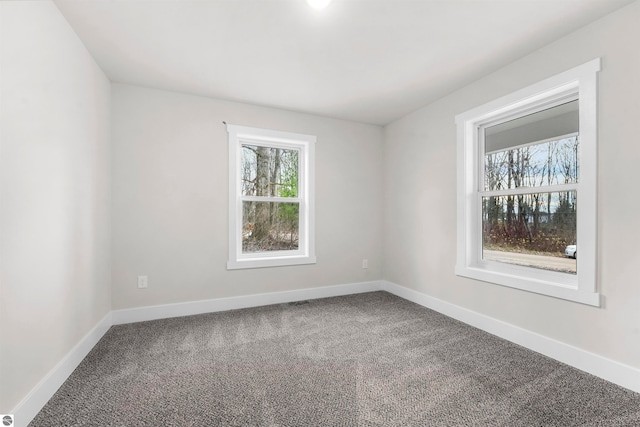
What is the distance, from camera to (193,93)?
10.3 ft

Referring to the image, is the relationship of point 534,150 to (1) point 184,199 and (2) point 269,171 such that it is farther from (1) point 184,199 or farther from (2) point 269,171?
(1) point 184,199

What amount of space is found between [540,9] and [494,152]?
1288 millimetres

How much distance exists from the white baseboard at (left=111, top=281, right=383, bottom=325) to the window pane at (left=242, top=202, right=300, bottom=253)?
589 millimetres

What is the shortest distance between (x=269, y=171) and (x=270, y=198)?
0.36 metres

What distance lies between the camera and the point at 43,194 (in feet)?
5.50

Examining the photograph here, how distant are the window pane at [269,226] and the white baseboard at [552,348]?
1928 millimetres

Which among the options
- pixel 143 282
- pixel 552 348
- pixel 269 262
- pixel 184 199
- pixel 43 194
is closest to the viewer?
pixel 43 194

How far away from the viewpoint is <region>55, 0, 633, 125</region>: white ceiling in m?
1.86

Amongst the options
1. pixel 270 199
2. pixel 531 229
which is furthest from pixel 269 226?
pixel 531 229

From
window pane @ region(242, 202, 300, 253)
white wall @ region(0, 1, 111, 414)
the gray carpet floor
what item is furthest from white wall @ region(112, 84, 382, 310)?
the gray carpet floor

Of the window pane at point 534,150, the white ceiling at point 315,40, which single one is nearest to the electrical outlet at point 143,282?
the white ceiling at point 315,40

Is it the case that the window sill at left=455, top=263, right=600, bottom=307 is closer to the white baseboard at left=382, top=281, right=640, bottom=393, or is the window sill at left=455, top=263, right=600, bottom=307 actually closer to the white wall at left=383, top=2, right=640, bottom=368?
the white wall at left=383, top=2, right=640, bottom=368

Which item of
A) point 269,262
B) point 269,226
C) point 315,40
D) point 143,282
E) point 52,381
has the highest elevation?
point 315,40

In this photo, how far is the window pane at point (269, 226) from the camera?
3574 mm
